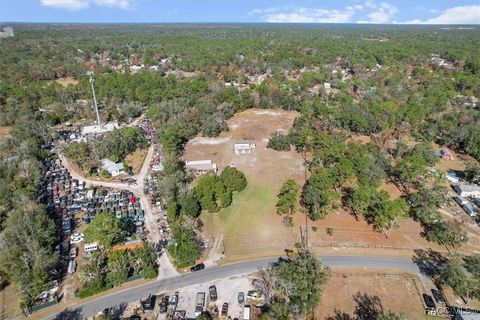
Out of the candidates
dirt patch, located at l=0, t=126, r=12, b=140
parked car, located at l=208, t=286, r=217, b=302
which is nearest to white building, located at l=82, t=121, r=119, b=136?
dirt patch, located at l=0, t=126, r=12, b=140

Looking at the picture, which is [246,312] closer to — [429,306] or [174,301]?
[174,301]

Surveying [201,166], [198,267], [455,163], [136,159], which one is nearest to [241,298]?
[198,267]

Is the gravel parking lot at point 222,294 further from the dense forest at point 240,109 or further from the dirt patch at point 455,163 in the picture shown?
the dirt patch at point 455,163

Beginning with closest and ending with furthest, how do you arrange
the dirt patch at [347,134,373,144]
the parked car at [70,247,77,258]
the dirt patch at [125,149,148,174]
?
the parked car at [70,247,77,258]
the dirt patch at [125,149,148,174]
the dirt patch at [347,134,373,144]

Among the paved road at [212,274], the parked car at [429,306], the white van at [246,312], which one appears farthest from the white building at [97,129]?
the parked car at [429,306]

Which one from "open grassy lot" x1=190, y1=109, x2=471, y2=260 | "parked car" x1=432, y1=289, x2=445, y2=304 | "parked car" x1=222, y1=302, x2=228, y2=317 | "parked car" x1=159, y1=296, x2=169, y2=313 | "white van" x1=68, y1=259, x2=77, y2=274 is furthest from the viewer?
"open grassy lot" x1=190, y1=109, x2=471, y2=260

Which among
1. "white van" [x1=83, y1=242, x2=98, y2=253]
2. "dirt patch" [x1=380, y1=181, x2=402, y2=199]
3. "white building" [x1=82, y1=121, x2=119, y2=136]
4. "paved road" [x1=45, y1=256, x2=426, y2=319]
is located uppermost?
"white building" [x1=82, y1=121, x2=119, y2=136]

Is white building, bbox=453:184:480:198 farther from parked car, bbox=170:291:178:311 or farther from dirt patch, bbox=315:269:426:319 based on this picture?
parked car, bbox=170:291:178:311
